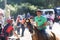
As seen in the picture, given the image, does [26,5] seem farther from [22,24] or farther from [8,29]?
[8,29]

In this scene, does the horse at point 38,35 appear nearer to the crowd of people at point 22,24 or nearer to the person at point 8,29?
the crowd of people at point 22,24

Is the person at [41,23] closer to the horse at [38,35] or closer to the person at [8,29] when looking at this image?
the horse at [38,35]

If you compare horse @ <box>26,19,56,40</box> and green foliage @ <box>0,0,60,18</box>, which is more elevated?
green foliage @ <box>0,0,60,18</box>

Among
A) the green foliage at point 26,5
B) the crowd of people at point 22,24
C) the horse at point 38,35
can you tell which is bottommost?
the horse at point 38,35

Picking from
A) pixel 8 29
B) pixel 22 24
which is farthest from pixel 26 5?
pixel 8 29

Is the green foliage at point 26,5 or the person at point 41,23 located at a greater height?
the green foliage at point 26,5

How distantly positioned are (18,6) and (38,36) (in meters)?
0.47

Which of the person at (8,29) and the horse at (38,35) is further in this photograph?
the person at (8,29)

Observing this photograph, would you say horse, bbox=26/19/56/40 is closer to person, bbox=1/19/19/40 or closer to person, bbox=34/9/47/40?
person, bbox=34/9/47/40

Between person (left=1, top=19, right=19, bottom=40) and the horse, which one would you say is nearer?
the horse

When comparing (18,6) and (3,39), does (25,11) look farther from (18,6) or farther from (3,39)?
(3,39)

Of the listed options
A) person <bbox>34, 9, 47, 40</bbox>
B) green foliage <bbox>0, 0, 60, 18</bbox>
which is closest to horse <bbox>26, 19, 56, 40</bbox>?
person <bbox>34, 9, 47, 40</bbox>

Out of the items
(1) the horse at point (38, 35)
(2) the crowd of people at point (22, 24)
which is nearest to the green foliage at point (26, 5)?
(2) the crowd of people at point (22, 24)

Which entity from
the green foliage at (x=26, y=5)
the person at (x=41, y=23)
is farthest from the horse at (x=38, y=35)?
the green foliage at (x=26, y=5)
